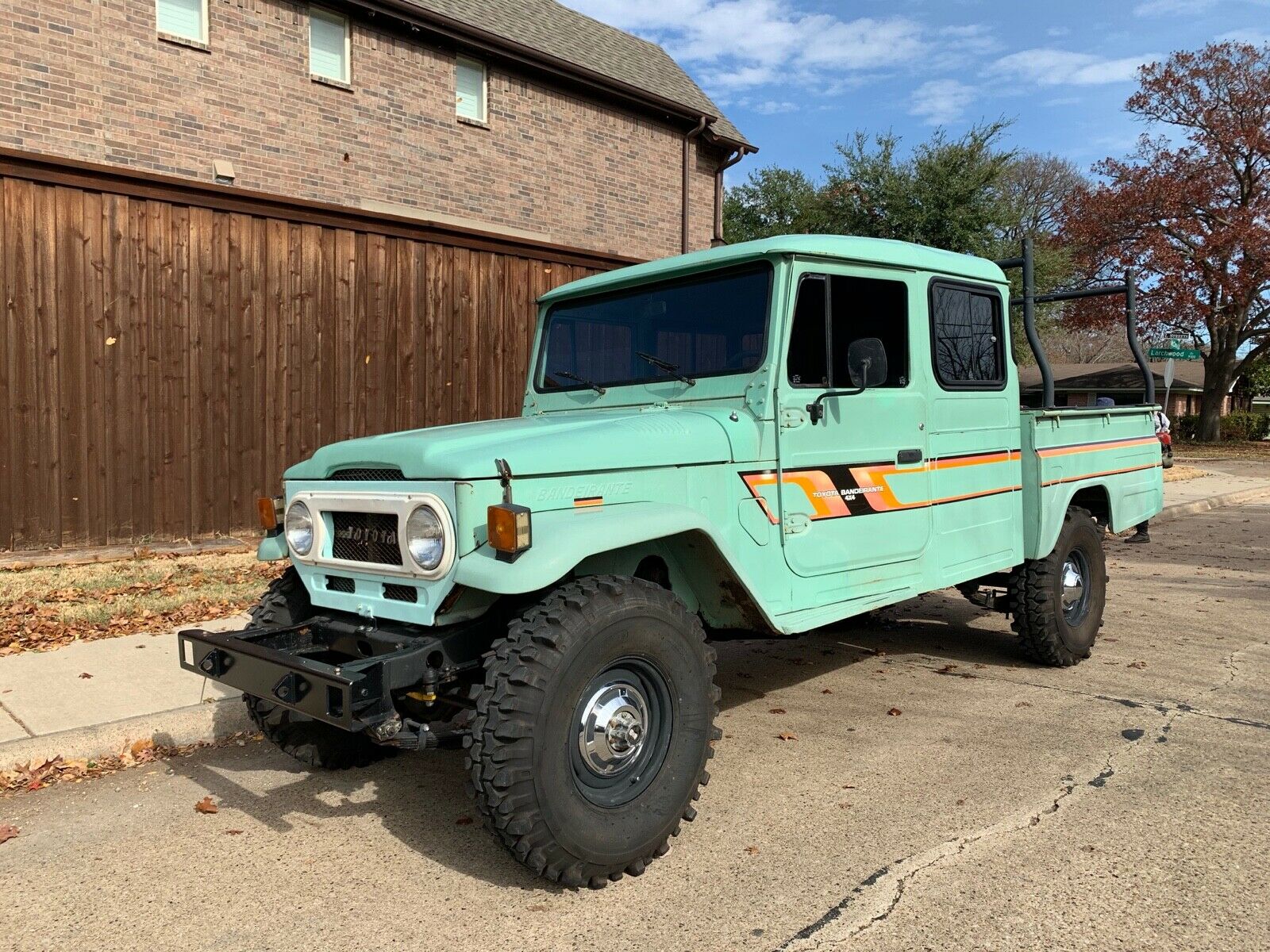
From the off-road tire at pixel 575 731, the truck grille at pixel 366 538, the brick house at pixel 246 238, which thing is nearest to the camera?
the off-road tire at pixel 575 731

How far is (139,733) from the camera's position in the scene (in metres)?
4.41

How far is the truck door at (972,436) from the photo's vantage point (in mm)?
4668

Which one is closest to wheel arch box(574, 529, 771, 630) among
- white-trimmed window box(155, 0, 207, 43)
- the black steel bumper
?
the black steel bumper

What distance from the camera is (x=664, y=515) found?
3.29 meters

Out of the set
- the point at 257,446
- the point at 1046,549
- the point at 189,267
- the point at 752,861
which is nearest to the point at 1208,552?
the point at 1046,549

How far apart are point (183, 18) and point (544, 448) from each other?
974 centimetres

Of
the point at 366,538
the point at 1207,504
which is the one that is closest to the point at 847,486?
the point at 366,538

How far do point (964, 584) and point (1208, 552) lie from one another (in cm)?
630

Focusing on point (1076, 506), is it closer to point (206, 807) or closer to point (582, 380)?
point (582, 380)

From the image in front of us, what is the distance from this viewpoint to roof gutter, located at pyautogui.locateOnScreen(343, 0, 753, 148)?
11680 mm

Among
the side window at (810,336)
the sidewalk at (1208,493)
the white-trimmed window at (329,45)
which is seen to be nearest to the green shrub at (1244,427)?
the sidewalk at (1208,493)

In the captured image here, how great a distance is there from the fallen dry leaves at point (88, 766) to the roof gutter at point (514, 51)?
9.87 meters

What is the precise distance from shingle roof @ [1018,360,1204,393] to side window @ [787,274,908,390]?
4304cm

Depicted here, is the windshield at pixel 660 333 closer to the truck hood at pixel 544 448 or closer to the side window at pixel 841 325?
the side window at pixel 841 325
